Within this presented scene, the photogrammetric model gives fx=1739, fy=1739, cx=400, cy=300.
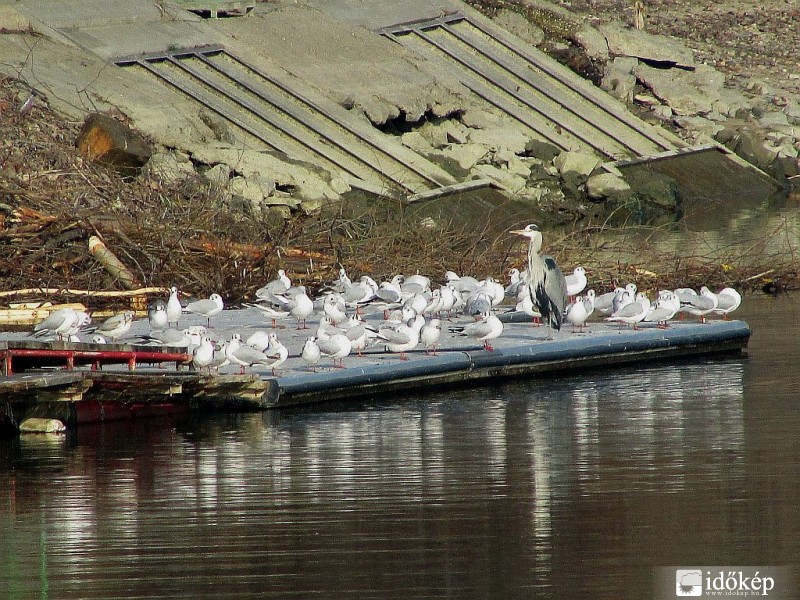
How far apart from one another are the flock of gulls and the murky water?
2.02ft

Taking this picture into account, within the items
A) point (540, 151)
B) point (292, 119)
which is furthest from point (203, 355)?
point (540, 151)

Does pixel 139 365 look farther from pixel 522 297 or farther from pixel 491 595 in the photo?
pixel 491 595

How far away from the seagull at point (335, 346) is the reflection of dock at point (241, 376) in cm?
16

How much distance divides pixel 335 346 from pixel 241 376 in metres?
1.03

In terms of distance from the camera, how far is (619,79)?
157 feet

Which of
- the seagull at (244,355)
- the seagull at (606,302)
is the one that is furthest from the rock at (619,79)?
the seagull at (244,355)

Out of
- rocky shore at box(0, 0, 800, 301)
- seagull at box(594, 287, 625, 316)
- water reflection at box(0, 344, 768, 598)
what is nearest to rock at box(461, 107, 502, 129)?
rocky shore at box(0, 0, 800, 301)

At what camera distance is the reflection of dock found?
45.1 ft

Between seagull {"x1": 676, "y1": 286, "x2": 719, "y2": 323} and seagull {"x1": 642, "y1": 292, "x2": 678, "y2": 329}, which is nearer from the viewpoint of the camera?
seagull {"x1": 642, "y1": 292, "x2": 678, "y2": 329}

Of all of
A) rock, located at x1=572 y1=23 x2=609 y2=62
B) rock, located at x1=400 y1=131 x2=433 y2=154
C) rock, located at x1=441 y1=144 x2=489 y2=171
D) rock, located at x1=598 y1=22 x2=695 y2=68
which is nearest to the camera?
rock, located at x1=441 y1=144 x2=489 y2=171

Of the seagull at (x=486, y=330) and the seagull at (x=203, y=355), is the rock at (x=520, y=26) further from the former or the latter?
the seagull at (x=203, y=355)

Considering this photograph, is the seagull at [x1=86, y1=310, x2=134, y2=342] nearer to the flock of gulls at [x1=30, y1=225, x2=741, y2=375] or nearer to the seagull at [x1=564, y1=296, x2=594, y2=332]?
the flock of gulls at [x1=30, y1=225, x2=741, y2=375]

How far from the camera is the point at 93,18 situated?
38.3 meters

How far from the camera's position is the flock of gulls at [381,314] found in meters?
14.9
